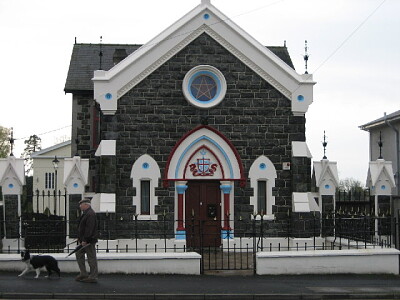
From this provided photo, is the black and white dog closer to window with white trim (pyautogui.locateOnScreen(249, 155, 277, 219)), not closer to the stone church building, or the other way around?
the stone church building

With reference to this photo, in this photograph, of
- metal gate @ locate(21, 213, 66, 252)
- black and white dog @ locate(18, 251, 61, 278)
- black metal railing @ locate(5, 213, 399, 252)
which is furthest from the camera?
black metal railing @ locate(5, 213, 399, 252)

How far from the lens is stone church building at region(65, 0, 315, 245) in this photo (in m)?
23.8

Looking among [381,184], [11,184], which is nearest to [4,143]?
[11,184]

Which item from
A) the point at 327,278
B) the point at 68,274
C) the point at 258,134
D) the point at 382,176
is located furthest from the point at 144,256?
the point at 382,176

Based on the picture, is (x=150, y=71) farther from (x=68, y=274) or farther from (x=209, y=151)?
(x=68, y=274)

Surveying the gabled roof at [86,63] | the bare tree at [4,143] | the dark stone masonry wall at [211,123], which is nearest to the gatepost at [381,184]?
the dark stone masonry wall at [211,123]

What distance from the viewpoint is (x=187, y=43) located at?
24.1 metres

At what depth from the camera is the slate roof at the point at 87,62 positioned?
30.0 meters

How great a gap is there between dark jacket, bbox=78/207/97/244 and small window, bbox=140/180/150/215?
24.4ft

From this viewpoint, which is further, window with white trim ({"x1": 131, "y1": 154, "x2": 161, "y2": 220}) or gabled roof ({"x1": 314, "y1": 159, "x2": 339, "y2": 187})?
gabled roof ({"x1": 314, "y1": 159, "x2": 339, "y2": 187})

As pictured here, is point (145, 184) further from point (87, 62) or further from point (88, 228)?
point (87, 62)

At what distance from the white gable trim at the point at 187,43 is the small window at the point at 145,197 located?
8.45 ft

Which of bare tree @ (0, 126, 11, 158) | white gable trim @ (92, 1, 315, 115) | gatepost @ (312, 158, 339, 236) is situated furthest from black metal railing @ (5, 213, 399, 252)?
bare tree @ (0, 126, 11, 158)

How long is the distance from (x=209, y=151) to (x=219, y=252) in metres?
3.33
